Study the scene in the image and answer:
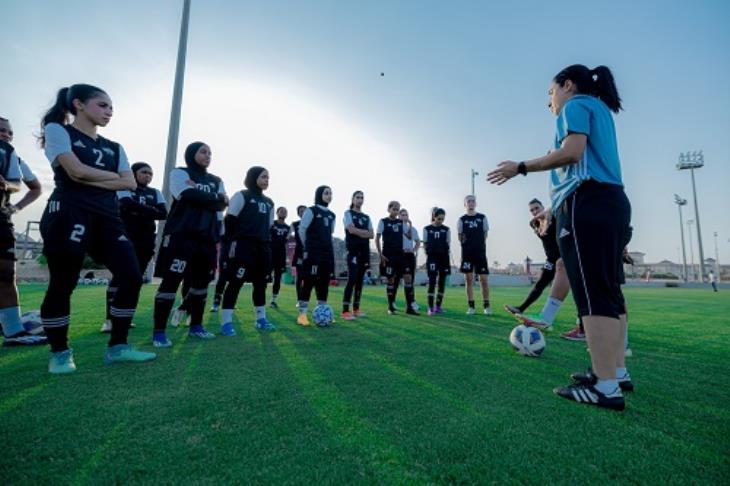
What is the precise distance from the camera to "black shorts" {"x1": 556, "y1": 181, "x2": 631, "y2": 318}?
7.26 ft

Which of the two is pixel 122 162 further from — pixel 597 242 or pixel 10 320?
pixel 597 242

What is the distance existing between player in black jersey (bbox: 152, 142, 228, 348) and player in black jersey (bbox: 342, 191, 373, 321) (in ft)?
9.14

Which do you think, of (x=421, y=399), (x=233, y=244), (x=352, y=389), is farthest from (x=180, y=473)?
(x=233, y=244)

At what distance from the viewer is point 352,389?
2338mm

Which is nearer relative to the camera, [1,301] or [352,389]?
[352,389]

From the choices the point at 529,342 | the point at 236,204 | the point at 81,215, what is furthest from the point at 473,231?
the point at 81,215

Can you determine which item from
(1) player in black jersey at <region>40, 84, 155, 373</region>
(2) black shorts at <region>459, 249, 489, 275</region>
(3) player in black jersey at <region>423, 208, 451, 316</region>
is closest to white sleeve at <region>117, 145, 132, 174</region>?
(1) player in black jersey at <region>40, 84, 155, 373</region>

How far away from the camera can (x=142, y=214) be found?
4652 mm

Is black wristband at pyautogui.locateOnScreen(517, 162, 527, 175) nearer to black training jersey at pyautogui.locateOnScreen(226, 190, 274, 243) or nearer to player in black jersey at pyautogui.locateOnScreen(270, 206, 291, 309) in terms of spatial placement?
black training jersey at pyautogui.locateOnScreen(226, 190, 274, 243)

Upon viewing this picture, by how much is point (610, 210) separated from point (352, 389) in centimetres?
200

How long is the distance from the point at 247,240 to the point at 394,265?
A: 3.64m

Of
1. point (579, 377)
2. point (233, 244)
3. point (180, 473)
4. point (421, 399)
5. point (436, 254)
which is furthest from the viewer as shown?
point (436, 254)

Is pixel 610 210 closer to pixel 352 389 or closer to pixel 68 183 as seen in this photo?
pixel 352 389

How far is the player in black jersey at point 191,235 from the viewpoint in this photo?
12.8 ft
